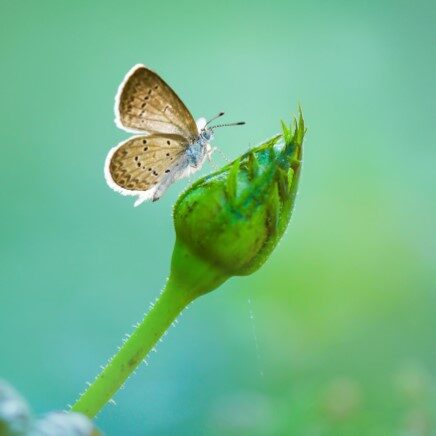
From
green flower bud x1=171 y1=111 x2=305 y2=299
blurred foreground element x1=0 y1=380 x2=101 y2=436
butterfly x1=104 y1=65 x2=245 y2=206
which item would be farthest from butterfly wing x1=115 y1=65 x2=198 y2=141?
blurred foreground element x1=0 y1=380 x2=101 y2=436

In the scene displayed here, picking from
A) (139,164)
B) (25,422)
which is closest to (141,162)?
(139,164)

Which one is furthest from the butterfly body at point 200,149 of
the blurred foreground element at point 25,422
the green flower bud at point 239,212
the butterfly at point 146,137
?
the blurred foreground element at point 25,422

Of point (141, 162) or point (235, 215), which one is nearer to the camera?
point (235, 215)

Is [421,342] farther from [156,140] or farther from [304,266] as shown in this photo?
[156,140]

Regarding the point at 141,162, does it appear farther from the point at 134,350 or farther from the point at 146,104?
the point at 134,350

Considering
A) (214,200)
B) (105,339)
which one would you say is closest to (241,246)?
(214,200)

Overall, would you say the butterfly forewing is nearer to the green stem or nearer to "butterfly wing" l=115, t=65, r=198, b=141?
"butterfly wing" l=115, t=65, r=198, b=141

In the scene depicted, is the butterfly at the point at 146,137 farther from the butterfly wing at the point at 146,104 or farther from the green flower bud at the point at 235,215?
the green flower bud at the point at 235,215
